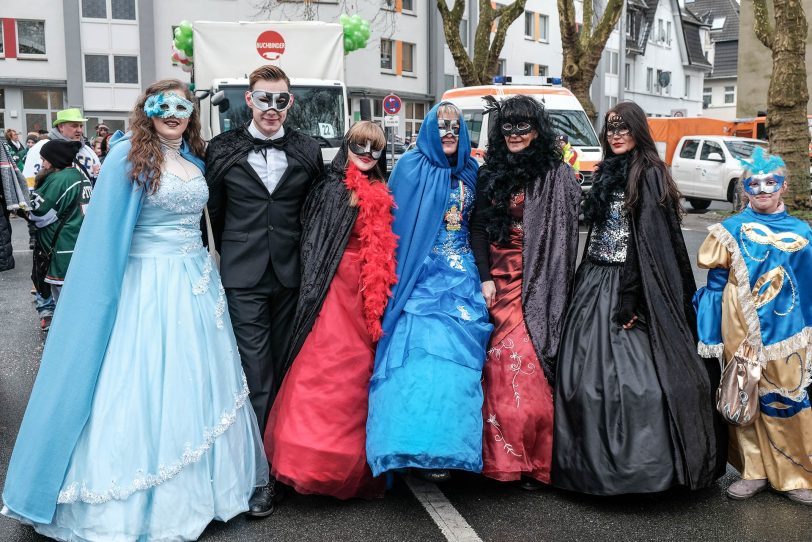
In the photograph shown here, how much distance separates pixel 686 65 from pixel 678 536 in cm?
5622

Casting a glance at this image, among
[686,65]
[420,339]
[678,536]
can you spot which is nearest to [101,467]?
[420,339]

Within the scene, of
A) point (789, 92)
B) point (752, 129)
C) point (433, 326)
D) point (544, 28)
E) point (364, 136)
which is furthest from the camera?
point (544, 28)

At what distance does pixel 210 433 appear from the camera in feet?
12.3

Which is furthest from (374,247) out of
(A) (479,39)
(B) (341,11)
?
(B) (341,11)

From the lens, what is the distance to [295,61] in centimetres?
1237

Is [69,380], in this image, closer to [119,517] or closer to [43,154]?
[119,517]

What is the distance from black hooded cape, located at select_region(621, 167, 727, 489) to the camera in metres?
3.94

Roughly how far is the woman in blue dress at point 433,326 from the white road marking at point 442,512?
17cm

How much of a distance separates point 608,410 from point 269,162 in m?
2.11

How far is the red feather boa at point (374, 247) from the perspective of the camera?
14.0 ft

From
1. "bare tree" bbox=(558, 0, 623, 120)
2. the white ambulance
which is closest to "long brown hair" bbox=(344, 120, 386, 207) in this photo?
the white ambulance

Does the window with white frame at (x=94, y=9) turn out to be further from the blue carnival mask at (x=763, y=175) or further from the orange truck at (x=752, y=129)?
the blue carnival mask at (x=763, y=175)

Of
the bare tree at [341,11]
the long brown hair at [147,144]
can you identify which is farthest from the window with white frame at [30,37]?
the long brown hair at [147,144]

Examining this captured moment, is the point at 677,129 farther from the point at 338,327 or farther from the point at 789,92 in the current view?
the point at 338,327
